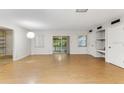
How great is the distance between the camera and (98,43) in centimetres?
1051

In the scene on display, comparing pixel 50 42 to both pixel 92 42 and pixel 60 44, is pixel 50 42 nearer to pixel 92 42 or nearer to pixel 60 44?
pixel 60 44

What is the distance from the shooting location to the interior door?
6.07m

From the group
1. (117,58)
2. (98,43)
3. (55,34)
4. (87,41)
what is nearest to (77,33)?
Answer: (87,41)

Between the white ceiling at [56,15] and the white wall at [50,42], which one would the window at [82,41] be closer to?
the white wall at [50,42]

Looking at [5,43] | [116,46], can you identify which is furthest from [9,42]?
[116,46]

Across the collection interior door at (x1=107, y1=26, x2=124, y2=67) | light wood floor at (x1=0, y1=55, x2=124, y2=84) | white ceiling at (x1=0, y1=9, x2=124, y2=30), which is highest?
white ceiling at (x1=0, y1=9, x2=124, y2=30)

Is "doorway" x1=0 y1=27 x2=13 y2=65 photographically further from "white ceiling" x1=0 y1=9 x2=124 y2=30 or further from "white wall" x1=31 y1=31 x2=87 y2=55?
"white ceiling" x1=0 y1=9 x2=124 y2=30

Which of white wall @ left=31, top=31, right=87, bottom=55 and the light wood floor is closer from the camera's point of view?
the light wood floor

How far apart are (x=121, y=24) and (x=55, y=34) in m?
8.03

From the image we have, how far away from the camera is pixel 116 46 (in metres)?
6.62

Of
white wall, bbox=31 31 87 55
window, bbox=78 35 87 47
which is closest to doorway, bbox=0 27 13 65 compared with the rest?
white wall, bbox=31 31 87 55

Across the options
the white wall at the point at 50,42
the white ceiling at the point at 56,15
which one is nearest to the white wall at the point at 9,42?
the white wall at the point at 50,42
